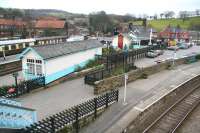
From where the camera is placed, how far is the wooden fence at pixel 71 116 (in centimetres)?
1213

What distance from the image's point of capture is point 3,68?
98.3 ft

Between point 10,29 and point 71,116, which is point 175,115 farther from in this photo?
point 10,29

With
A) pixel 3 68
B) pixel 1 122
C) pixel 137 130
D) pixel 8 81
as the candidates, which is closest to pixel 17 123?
pixel 1 122

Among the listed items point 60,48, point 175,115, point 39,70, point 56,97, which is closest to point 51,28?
point 60,48

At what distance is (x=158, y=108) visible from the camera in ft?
63.0

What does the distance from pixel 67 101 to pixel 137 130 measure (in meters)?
5.93

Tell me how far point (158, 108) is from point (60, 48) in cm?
1238

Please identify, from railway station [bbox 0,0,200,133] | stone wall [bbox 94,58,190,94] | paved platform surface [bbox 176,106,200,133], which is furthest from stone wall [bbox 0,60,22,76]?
paved platform surface [bbox 176,106,200,133]

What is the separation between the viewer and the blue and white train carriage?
22516 millimetres

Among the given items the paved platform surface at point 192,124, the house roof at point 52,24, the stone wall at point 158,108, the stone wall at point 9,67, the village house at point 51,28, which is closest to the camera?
the stone wall at point 158,108

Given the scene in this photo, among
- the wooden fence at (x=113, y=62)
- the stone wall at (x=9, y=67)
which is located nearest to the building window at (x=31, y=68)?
the wooden fence at (x=113, y=62)

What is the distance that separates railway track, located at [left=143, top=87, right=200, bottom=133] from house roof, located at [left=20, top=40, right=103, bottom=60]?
469 inches

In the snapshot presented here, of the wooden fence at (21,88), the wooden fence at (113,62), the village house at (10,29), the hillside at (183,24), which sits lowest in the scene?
the wooden fence at (21,88)

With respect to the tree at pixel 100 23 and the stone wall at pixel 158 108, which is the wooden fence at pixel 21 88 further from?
the tree at pixel 100 23
